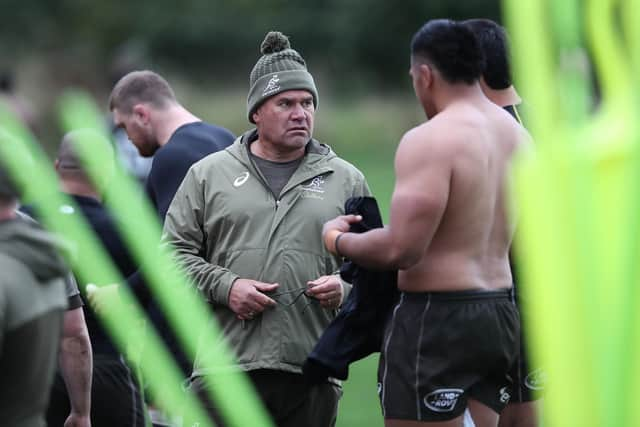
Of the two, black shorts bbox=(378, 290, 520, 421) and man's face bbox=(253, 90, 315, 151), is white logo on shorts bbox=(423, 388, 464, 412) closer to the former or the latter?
black shorts bbox=(378, 290, 520, 421)

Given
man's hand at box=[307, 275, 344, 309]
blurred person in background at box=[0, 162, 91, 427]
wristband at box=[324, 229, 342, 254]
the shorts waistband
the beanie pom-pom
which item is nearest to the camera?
blurred person in background at box=[0, 162, 91, 427]

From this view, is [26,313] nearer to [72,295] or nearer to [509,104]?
[72,295]

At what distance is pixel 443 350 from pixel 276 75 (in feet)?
5.25

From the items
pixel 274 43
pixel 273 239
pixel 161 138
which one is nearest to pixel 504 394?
pixel 273 239

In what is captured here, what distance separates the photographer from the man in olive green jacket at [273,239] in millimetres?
5074

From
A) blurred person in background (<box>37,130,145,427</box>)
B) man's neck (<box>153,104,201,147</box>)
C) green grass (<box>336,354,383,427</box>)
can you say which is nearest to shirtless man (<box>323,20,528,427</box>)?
blurred person in background (<box>37,130,145,427</box>)

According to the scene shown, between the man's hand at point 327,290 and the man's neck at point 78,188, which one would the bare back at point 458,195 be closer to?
the man's hand at point 327,290

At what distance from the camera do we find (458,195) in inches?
163

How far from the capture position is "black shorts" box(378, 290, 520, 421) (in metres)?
4.27

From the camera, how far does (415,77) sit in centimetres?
436

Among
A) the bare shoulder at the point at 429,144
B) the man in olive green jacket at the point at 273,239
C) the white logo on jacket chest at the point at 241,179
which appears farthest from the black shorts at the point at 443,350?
the white logo on jacket chest at the point at 241,179

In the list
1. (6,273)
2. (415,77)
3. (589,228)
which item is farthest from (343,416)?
(589,228)

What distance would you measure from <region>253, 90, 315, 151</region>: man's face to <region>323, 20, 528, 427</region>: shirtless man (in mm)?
892

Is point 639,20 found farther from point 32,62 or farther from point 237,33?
point 237,33
